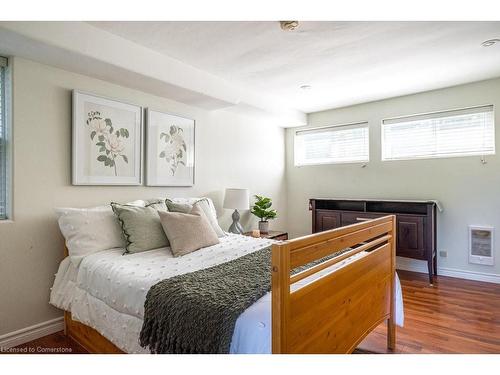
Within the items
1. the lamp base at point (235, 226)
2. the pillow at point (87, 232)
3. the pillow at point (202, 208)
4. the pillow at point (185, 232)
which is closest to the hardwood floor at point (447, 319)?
the pillow at point (185, 232)

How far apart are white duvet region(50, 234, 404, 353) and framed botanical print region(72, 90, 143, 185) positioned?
0.75m

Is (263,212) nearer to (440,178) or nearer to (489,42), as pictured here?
(440,178)

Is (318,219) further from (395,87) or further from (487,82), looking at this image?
(487,82)

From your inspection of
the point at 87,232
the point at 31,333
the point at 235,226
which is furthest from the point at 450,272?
the point at 31,333

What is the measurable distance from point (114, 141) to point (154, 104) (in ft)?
1.99

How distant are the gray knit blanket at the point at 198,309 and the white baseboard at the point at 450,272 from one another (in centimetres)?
306

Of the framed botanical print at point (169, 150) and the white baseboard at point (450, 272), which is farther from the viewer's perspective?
the white baseboard at point (450, 272)

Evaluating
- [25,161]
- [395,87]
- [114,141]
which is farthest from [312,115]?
[25,161]

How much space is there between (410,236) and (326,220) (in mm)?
1040

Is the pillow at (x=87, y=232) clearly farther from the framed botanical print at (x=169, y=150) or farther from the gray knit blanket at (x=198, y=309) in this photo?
the gray knit blanket at (x=198, y=309)

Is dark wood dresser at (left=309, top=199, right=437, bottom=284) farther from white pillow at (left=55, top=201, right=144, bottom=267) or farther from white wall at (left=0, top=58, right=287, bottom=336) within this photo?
white pillow at (left=55, top=201, right=144, bottom=267)

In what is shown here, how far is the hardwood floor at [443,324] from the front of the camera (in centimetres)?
204

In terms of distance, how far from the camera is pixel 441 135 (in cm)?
369
